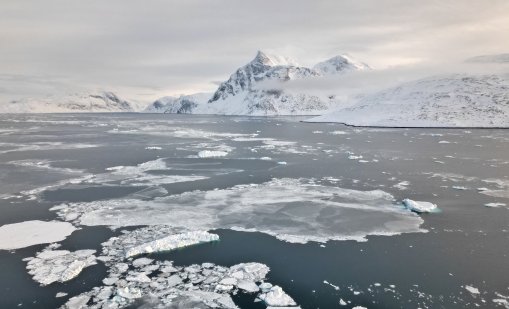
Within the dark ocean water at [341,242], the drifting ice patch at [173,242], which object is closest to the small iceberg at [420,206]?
the dark ocean water at [341,242]

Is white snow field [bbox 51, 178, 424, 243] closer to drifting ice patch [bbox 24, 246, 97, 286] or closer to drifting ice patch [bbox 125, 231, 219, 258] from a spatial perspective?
drifting ice patch [bbox 125, 231, 219, 258]

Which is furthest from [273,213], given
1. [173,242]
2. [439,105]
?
[439,105]

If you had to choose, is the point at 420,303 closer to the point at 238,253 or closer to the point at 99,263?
the point at 238,253

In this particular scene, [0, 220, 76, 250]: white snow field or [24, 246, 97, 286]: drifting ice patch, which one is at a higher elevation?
[0, 220, 76, 250]: white snow field

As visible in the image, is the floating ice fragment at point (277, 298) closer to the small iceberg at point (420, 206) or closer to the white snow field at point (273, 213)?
the white snow field at point (273, 213)

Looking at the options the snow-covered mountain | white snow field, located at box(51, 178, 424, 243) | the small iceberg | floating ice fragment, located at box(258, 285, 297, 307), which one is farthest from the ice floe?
the snow-covered mountain

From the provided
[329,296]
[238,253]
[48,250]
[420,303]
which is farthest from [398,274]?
[48,250]

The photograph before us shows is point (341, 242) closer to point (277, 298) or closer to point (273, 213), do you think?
point (273, 213)
